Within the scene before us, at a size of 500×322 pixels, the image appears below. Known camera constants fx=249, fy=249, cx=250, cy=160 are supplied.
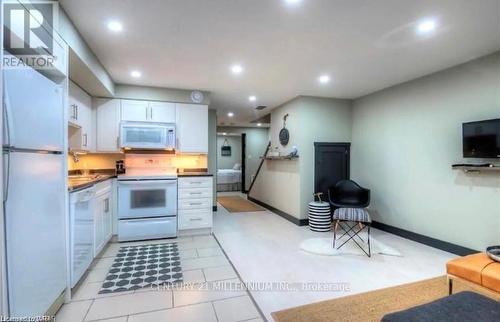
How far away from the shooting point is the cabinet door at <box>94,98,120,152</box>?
4.00 meters

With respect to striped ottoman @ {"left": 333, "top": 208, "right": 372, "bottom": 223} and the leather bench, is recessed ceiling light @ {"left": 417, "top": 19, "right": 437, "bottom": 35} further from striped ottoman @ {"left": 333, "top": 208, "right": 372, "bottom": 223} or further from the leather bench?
striped ottoman @ {"left": 333, "top": 208, "right": 372, "bottom": 223}

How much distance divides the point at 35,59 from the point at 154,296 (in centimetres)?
212

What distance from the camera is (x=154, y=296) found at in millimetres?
2256

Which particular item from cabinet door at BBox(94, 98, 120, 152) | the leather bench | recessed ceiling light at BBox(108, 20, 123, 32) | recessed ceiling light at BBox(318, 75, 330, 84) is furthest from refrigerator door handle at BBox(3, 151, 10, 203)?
recessed ceiling light at BBox(318, 75, 330, 84)

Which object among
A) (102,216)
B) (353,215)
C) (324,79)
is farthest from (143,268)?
(324,79)

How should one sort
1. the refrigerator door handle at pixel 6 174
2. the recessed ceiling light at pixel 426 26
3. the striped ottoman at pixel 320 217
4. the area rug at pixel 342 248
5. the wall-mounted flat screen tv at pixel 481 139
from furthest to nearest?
1. the striped ottoman at pixel 320 217
2. the area rug at pixel 342 248
3. the wall-mounted flat screen tv at pixel 481 139
4. the recessed ceiling light at pixel 426 26
5. the refrigerator door handle at pixel 6 174

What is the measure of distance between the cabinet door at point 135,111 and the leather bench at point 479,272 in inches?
171

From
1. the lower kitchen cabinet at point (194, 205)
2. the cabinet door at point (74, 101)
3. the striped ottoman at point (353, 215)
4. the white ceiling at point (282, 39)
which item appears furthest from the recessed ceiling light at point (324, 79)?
the cabinet door at point (74, 101)

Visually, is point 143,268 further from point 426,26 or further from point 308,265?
point 426,26

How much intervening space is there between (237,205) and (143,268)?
3972 mm

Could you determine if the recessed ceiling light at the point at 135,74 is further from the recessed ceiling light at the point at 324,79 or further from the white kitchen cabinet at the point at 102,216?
the recessed ceiling light at the point at 324,79

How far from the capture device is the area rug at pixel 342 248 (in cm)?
328

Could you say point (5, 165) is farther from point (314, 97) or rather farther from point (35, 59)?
point (314, 97)

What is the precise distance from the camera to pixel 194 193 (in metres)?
4.08
